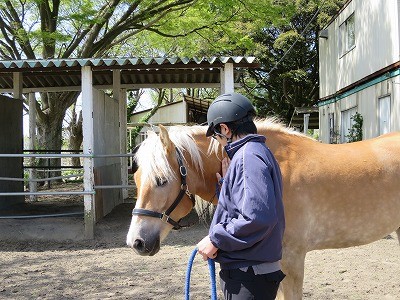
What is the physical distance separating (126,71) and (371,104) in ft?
22.5

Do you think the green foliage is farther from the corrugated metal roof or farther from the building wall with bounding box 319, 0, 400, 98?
the corrugated metal roof

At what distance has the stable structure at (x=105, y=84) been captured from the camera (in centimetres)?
694

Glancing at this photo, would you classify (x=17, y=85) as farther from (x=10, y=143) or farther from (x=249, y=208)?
(x=249, y=208)

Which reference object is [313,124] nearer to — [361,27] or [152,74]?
[361,27]

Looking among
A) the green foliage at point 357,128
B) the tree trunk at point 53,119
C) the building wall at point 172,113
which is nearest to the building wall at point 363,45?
the green foliage at point 357,128

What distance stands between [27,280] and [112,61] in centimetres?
336

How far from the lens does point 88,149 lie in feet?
23.1

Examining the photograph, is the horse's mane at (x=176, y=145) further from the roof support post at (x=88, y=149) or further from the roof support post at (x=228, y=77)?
the roof support post at (x=88, y=149)

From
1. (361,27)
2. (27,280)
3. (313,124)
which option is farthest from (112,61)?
(313,124)

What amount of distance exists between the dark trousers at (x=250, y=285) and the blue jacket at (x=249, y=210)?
4 centimetres

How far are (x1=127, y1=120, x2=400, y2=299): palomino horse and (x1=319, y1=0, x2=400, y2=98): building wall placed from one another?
804cm

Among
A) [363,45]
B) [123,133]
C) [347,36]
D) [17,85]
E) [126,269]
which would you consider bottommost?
[126,269]

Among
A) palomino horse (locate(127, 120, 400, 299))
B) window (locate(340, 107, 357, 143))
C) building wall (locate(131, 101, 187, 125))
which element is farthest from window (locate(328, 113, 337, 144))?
palomino horse (locate(127, 120, 400, 299))

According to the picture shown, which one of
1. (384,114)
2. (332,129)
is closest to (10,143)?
(384,114)
